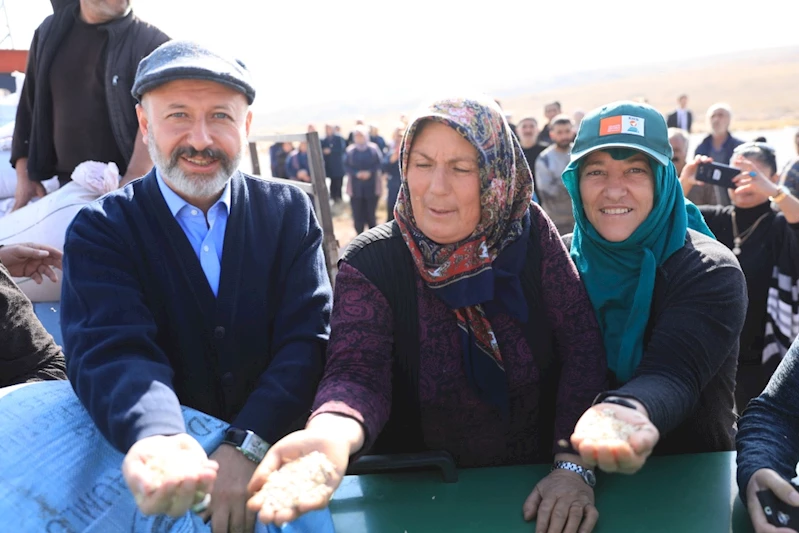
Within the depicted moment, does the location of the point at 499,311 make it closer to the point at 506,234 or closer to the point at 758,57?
the point at 506,234

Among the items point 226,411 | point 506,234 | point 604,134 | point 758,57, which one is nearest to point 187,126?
point 226,411

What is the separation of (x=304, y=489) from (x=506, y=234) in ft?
3.31

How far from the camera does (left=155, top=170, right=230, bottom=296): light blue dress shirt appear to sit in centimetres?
212

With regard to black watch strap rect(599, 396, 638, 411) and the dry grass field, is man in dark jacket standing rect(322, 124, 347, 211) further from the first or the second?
the dry grass field

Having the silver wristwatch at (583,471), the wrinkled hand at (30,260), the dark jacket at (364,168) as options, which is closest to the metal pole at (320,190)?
the wrinkled hand at (30,260)

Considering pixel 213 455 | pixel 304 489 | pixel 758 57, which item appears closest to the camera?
pixel 304 489

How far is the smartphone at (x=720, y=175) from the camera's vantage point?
4.46 meters

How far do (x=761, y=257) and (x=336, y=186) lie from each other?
1642 centimetres

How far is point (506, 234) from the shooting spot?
88.2 inches

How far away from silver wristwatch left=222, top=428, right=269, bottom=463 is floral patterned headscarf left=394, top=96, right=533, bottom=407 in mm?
617

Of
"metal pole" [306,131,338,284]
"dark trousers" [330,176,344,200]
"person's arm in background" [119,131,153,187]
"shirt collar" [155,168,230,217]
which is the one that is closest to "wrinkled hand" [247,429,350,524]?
"shirt collar" [155,168,230,217]

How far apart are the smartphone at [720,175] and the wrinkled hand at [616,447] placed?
3222 millimetres

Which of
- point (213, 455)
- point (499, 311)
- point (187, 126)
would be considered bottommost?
point (213, 455)

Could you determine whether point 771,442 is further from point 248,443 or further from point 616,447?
point 248,443
